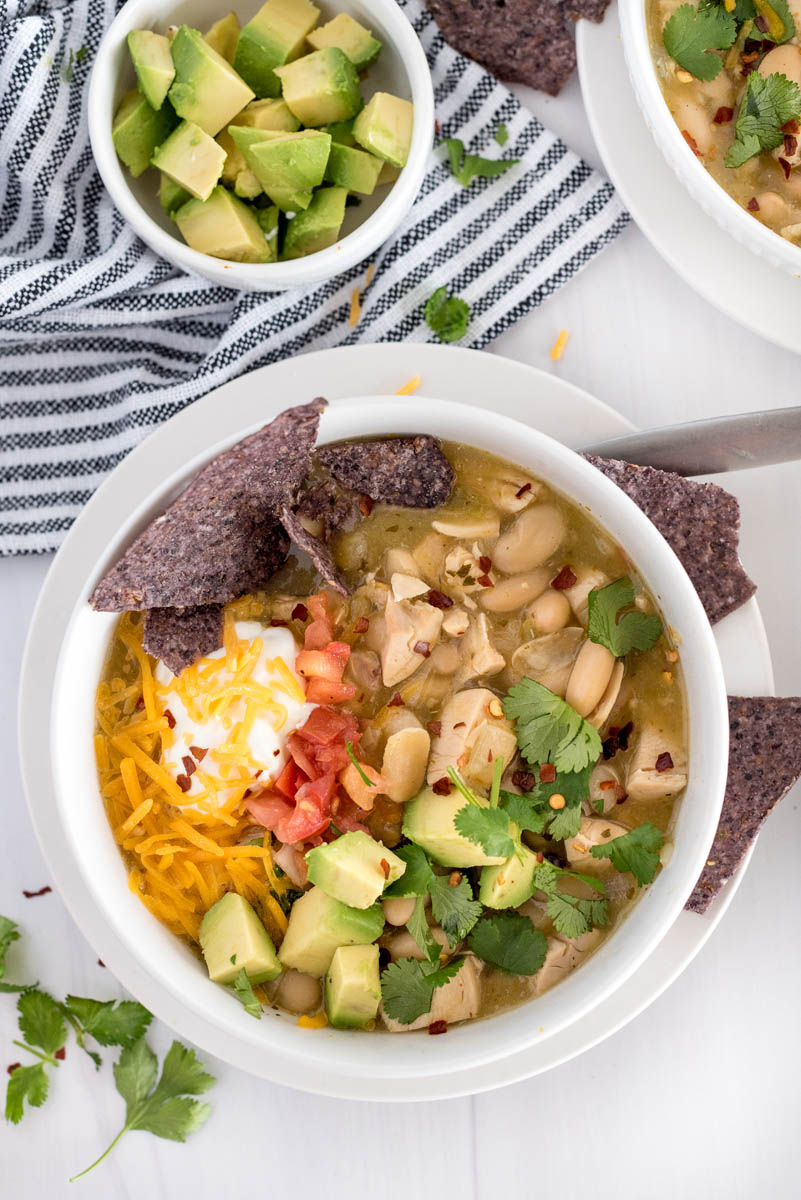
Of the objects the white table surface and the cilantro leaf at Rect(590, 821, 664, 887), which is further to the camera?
the white table surface

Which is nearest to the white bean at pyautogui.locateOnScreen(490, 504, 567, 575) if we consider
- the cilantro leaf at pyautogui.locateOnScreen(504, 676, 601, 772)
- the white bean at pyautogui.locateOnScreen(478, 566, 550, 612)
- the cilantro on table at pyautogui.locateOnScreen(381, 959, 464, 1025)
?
the white bean at pyautogui.locateOnScreen(478, 566, 550, 612)

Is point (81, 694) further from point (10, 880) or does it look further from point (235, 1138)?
point (235, 1138)

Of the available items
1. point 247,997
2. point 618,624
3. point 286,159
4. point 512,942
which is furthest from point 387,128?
point 247,997

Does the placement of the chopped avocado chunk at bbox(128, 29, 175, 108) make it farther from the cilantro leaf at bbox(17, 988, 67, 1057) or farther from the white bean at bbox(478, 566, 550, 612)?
the cilantro leaf at bbox(17, 988, 67, 1057)

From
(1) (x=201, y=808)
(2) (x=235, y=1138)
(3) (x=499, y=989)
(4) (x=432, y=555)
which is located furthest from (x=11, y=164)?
(2) (x=235, y=1138)

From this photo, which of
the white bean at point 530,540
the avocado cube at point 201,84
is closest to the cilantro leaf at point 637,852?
the white bean at point 530,540

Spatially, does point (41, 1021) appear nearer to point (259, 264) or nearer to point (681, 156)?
point (259, 264)
